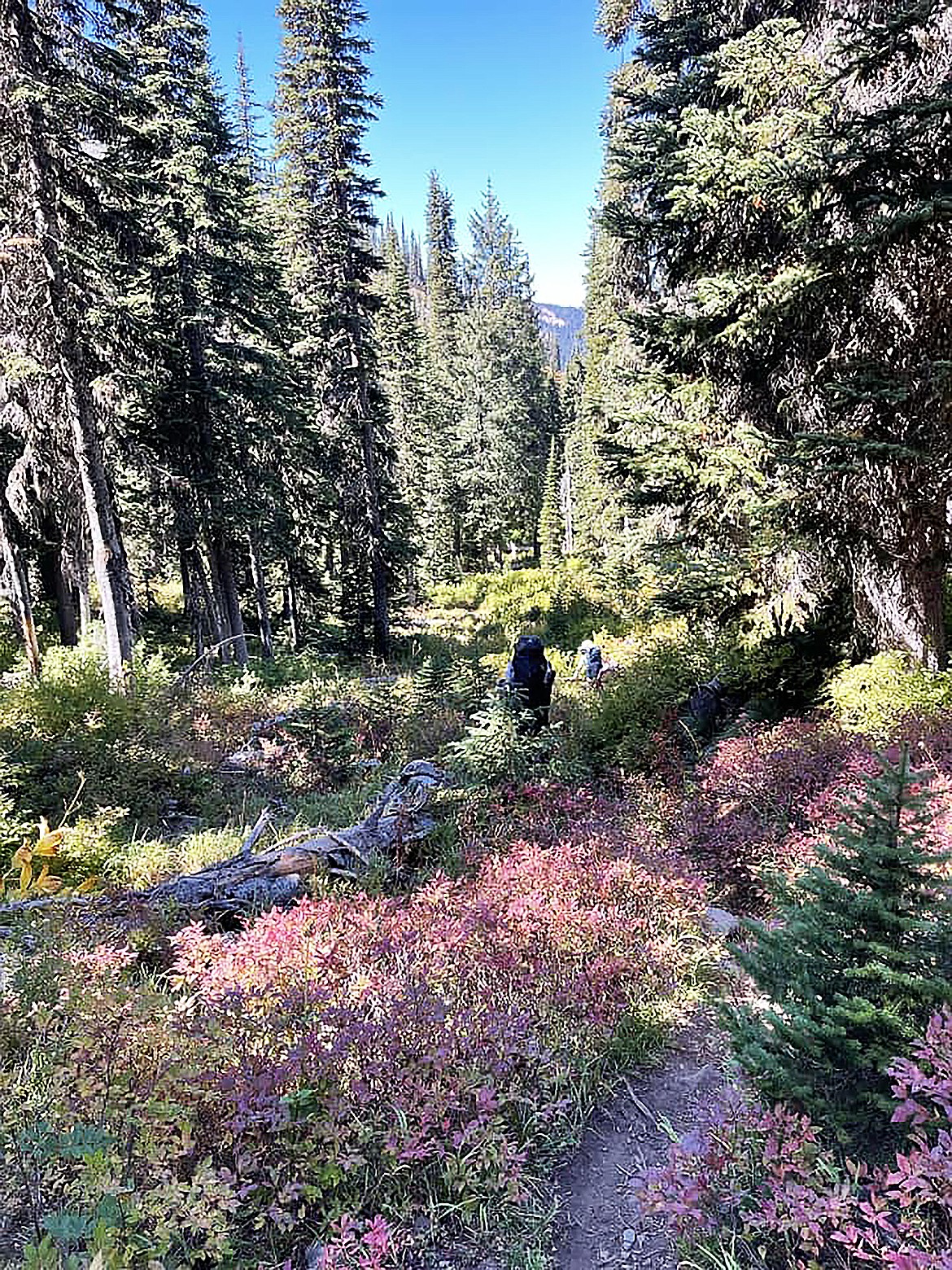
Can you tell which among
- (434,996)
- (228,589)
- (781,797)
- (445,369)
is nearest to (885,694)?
(781,797)

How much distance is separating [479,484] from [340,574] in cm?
1935

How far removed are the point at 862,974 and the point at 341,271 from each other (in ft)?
62.2

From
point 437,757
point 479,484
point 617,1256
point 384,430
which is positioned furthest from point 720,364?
point 479,484

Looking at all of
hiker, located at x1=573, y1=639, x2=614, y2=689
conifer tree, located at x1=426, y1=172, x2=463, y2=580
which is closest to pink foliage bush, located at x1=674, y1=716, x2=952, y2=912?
hiker, located at x1=573, y1=639, x2=614, y2=689

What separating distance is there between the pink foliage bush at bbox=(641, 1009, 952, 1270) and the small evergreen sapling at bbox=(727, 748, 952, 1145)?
101 millimetres

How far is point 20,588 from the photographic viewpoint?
12562mm

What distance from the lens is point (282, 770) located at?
10.4 m

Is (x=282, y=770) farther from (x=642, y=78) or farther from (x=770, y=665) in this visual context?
(x=642, y=78)

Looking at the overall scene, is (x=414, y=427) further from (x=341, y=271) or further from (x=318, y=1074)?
(x=318, y=1074)

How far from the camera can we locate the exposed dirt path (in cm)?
282

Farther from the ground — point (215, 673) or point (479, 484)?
point (479, 484)

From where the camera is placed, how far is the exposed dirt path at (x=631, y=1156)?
111 inches

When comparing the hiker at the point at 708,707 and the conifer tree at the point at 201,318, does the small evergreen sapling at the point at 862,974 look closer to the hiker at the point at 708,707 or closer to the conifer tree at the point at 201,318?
Result: the hiker at the point at 708,707

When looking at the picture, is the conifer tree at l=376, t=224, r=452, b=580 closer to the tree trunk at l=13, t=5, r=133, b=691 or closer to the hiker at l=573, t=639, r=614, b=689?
the hiker at l=573, t=639, r=614, b=689
